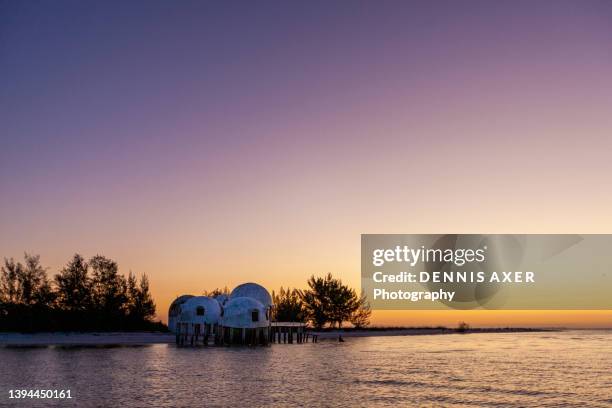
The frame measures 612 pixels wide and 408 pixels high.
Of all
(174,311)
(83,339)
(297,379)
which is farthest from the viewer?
(174,311)

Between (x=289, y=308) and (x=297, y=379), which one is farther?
(x=289, y=308)

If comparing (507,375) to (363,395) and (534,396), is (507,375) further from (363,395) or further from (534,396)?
(363,395)

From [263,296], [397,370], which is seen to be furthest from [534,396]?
[263,296]

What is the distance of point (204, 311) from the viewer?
82938 millimetres

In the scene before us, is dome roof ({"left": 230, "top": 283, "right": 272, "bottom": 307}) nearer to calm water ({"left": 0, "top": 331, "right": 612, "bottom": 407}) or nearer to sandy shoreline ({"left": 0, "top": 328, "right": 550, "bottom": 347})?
sandy shoreline ({"left": 0, "top": 328, "right": 550, "bottom": 347})

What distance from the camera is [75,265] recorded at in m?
88.0

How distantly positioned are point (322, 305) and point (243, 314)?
3753cm

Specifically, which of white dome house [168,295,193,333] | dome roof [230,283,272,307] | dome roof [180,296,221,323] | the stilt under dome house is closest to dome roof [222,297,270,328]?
the stilt under dome house

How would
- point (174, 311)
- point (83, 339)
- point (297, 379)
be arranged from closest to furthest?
1. point (297, 379)
2. point (83, 339)
3. point (174, 311)

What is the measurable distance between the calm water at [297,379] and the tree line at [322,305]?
47022mm

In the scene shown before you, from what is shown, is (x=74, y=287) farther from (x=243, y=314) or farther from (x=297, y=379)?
(x=297, y=379)

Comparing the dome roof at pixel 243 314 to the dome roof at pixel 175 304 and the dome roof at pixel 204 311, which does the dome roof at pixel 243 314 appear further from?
the dome roof at pixel 175 304

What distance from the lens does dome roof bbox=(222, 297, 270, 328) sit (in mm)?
75938

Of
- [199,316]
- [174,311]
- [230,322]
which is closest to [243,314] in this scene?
[230,322]
